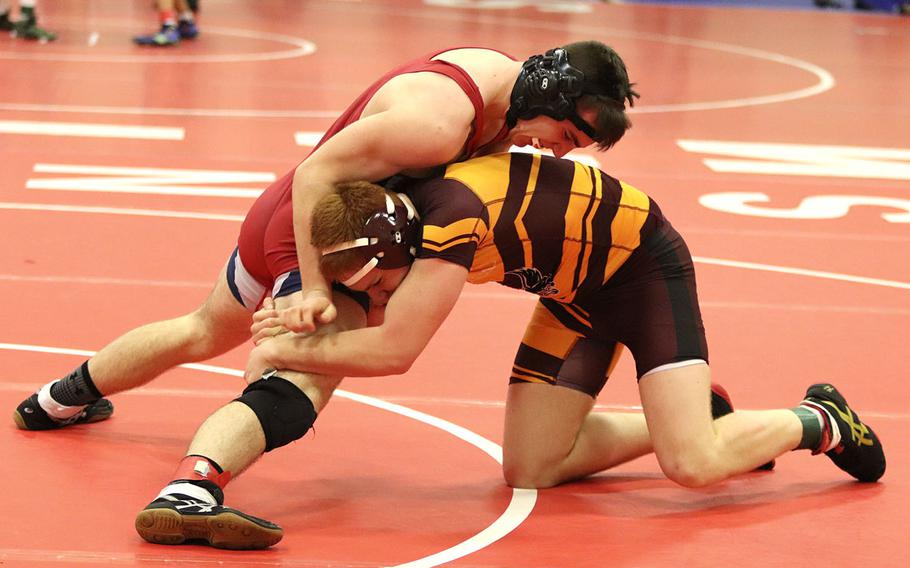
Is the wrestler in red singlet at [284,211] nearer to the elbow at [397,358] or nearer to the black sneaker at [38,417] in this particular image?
the elbow at [397,358]

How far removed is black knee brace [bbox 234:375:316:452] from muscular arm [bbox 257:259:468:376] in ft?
0.25

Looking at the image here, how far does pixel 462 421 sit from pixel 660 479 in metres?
0.68

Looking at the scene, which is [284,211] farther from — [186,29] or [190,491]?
[186,29]

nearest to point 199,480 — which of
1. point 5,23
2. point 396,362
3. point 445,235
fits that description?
point 396,362

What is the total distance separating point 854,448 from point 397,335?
56.1 inches

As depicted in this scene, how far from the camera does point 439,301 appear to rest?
351 centimetres

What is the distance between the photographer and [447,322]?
5.60 meters

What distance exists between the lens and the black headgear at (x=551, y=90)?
357 cm

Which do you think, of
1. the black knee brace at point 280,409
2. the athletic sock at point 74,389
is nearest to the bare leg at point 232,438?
the black knee brace at point 280,409

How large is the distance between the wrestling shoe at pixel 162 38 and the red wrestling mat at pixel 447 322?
294 mm

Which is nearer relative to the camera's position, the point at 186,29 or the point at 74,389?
the point at 74,389

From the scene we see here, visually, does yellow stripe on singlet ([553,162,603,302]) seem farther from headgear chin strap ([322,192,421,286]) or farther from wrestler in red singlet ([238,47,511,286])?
headgear chin strap ([322,192,421,286])

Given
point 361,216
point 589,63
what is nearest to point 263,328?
point 361,216

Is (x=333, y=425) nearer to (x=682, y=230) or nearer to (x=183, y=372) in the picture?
(x=183, y=372)
